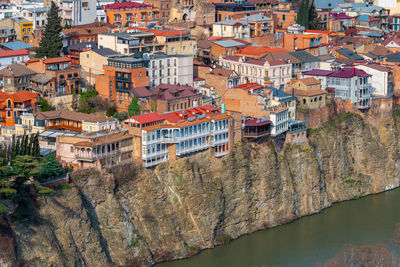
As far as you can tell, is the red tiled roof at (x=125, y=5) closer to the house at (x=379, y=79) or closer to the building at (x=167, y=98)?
the house at (x=379, y=79)

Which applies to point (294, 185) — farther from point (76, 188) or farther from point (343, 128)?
point (76, 188)

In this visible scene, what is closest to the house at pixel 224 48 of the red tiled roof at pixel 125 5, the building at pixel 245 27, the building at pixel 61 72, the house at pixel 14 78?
the building at pixel 245 27

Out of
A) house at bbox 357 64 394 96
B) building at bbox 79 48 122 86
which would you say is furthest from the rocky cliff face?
building at bbox 79 48 122 86

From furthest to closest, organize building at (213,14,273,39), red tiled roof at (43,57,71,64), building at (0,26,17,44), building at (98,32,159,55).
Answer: building at (213,14,273,39) < building at (0,26,17,44) < building at (98,32,159,55) < red tiled roof at (43,57,71,64)

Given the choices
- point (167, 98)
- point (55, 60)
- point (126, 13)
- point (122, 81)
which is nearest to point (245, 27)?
point (126, 13)

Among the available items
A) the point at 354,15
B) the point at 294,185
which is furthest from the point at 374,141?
the point at 354,15

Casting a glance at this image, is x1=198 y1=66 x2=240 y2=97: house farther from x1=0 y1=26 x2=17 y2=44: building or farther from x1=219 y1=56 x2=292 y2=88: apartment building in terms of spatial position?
x1=0 y1=26 x2=17 y2=44: building
